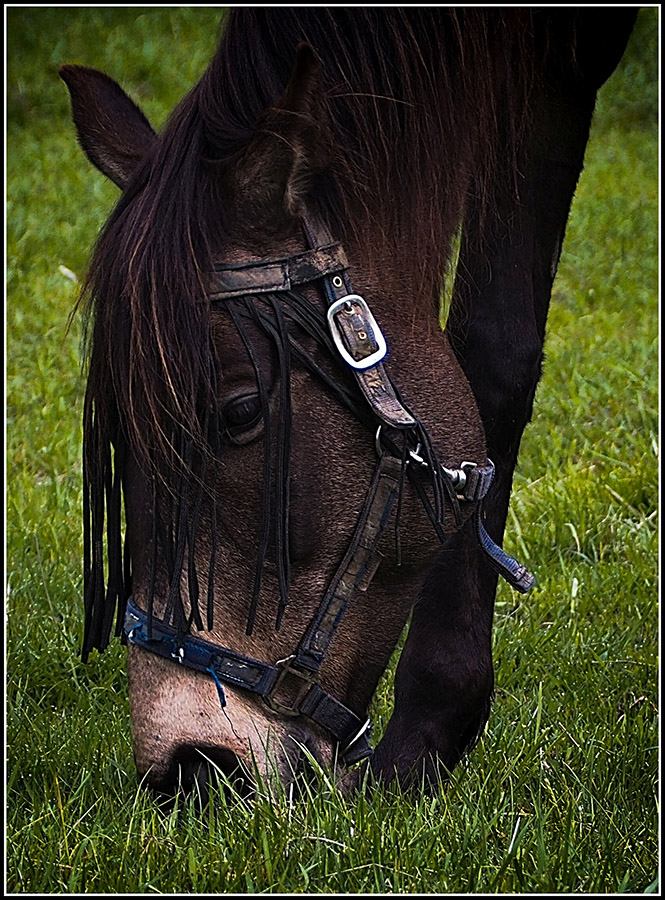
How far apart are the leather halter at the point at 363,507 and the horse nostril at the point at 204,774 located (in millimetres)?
91

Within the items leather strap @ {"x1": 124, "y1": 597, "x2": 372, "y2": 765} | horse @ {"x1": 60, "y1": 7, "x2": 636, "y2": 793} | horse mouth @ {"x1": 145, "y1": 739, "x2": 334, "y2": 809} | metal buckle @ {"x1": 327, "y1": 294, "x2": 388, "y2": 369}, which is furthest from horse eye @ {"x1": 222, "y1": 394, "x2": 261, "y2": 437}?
horse mouth @ {"x1": 145, "y1": 739, "x2": 334, "y2": 809}

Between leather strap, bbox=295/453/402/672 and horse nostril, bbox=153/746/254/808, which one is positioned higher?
leather strap, bbox=295/453/402/672

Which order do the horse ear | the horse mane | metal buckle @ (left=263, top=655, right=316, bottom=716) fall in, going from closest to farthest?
the horse mane
metal buckle @ (left=263, top=655, right=316, bottom=716)
the horse ear

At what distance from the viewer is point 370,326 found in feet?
5.51

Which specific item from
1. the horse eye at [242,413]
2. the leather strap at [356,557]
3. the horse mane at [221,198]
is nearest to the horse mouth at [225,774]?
the leather strap at [356,557]

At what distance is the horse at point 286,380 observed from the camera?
1.62 m

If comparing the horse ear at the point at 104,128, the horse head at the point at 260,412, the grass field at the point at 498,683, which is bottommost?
the grass field at the point at 498,683

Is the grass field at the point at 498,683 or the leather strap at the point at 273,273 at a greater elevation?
the leather strap at the point at 273,273

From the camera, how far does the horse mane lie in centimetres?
160

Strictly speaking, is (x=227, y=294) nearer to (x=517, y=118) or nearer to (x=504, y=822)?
(x=517, y=118)

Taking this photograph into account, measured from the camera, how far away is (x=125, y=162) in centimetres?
196

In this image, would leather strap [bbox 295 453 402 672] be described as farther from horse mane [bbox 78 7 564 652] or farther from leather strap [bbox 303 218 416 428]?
horse mane [bbox 78 7 564 652]

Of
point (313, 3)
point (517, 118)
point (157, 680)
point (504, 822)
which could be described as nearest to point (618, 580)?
point (504, 822)

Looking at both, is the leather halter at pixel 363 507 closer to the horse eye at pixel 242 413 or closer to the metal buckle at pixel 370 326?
the metal buckle at pixel 370 326
